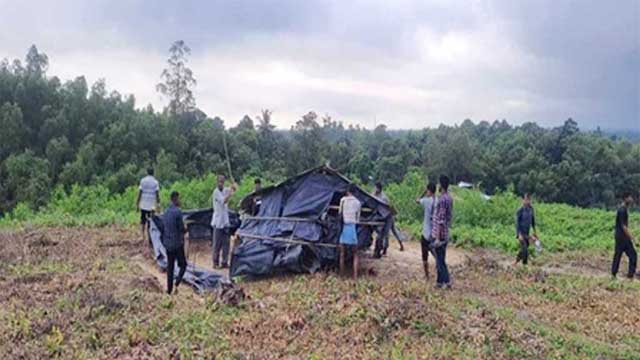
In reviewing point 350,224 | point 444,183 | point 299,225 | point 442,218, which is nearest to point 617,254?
point 442,218

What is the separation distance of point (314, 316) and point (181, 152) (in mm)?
40320

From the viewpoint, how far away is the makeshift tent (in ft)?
40.2

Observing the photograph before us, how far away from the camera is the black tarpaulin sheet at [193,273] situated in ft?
37.6

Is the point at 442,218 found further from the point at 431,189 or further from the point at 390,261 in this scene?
the point at 390,261

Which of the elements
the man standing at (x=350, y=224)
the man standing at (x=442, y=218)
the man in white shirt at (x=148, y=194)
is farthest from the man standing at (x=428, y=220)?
the man in white shirt at (x=148, y=194)

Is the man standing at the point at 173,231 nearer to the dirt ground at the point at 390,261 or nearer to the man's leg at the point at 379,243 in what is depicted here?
the dirt ground at the point at 390,261

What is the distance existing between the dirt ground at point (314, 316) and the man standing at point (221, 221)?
1.37m

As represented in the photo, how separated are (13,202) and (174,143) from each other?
471 inches

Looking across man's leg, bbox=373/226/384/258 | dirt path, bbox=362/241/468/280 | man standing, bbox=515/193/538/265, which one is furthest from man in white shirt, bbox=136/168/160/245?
man standing, bbox=515/193/538/265

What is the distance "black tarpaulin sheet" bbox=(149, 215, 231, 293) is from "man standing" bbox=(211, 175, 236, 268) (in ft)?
1.96

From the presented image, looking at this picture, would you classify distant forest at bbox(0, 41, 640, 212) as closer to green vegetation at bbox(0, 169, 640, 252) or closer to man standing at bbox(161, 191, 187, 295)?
green vegetation at bbox(0, 169, 640, 252)

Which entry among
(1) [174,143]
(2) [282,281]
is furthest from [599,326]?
(1) [174,143]

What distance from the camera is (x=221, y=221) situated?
12.9 m

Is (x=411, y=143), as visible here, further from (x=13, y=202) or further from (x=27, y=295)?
(x=27, y=295)
